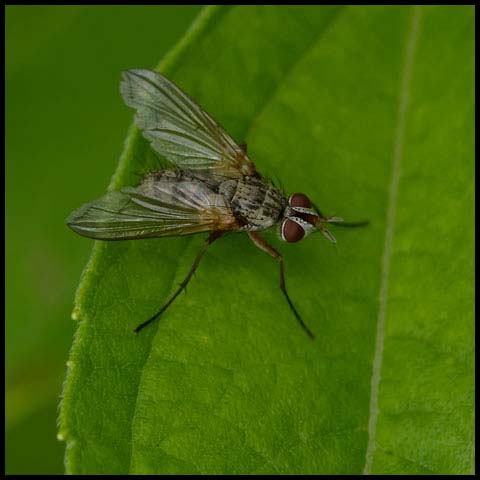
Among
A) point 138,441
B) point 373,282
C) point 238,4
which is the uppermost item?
point 238,4

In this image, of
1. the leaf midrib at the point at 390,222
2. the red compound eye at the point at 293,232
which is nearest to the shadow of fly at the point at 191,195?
the red compound eye at the point at 293,232

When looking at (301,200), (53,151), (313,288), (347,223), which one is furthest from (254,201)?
(53,151)

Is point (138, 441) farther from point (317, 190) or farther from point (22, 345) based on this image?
point (22, 345)

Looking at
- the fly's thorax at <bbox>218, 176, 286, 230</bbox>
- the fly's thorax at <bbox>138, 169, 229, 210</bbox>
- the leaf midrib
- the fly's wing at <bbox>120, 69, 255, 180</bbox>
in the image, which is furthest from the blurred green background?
the leaf midrib

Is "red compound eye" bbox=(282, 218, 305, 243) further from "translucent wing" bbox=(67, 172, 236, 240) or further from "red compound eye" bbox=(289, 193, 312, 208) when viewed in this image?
"translucent wing" bbox=(67, 172, 236, 240)

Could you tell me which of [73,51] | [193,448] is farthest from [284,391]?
[73,51]
